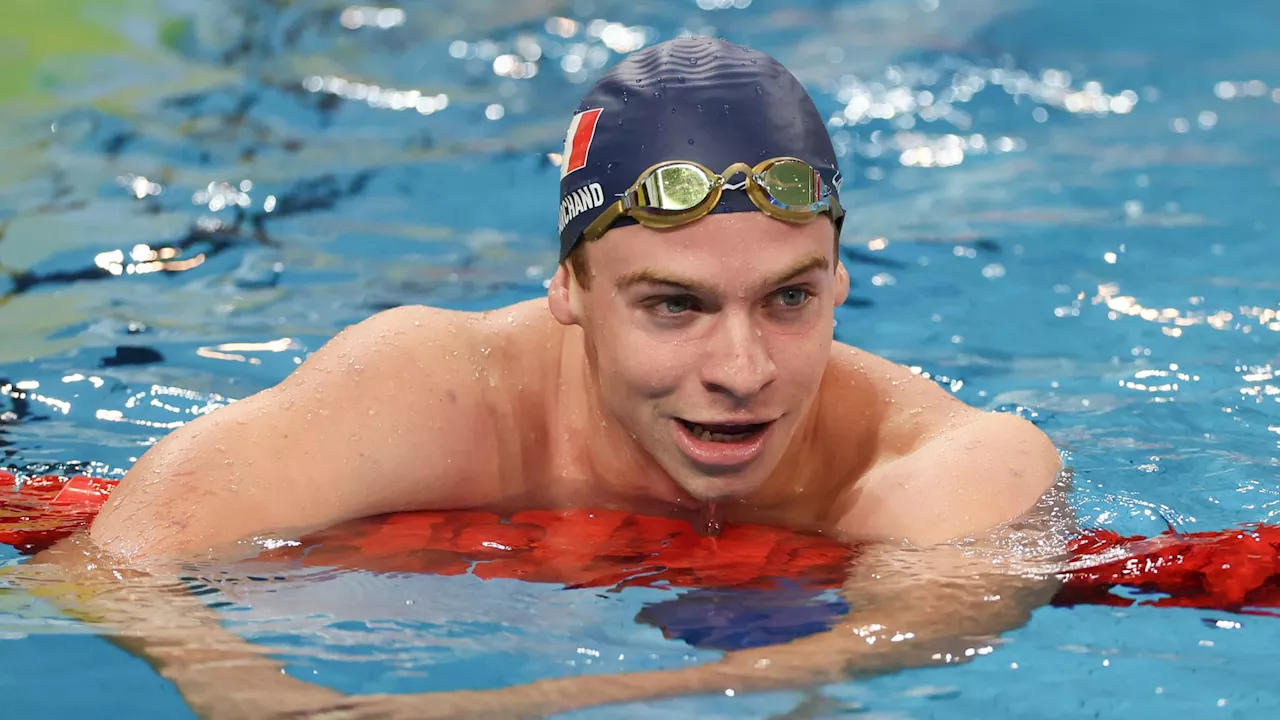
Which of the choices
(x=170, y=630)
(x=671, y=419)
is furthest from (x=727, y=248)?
(x=170, y=630)

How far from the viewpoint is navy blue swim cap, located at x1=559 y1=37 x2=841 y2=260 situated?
136 inches

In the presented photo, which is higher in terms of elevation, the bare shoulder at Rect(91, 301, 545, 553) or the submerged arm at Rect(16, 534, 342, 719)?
the bare shoulder at Rect(91, 301, 545, 553)

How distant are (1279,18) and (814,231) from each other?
9167 millimetres

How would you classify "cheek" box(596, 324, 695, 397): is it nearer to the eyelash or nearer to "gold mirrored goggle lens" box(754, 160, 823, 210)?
the eyelash

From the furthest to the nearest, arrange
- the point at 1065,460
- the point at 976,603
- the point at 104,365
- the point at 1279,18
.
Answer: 1. the point at 1279,18
2. the point at 104,365
3. the point at 1065,460
4. the point at 976,603

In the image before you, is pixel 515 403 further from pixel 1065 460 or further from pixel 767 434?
pixel 1065 460

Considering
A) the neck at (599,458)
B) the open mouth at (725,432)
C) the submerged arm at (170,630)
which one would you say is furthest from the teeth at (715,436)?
the submerged arm at (170,630)

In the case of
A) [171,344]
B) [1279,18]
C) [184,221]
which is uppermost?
[1279,18]

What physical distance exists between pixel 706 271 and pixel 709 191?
0.18 metres

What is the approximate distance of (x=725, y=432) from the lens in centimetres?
351

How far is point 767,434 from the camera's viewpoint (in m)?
3.46

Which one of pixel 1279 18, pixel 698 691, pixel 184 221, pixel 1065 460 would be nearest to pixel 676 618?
pixel 698 691

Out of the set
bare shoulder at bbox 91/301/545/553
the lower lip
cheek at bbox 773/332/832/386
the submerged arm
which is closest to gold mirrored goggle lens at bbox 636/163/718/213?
cheek at bbox 773/332/832/386

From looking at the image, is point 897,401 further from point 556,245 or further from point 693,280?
point 556,245
